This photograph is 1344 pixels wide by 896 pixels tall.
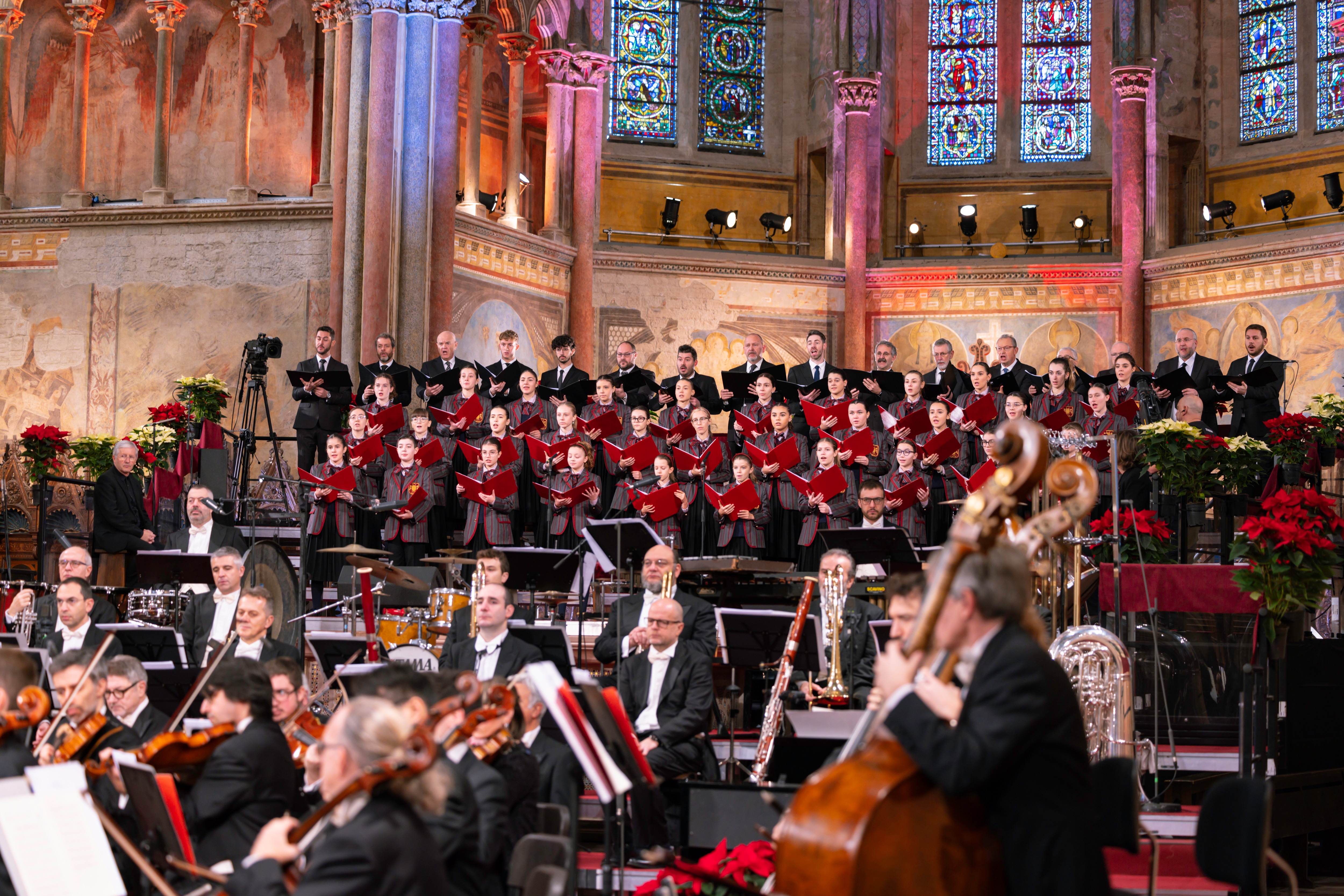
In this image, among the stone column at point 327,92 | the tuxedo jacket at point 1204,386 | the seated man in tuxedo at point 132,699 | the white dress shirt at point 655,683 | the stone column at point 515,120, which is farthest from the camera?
the stone column at point 515,120

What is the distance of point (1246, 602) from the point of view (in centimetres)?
812

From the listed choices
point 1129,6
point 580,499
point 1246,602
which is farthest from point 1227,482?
point 1129,6

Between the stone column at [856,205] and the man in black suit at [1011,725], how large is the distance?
50.3ft

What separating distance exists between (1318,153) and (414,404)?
414 inches

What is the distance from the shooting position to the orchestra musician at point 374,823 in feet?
10.1

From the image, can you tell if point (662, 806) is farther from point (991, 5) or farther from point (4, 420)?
point (991, 5)

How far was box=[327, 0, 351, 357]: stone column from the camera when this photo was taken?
47.9 ft

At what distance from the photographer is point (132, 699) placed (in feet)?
18.6

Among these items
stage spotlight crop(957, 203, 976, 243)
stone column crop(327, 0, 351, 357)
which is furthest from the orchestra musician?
stage spotlight crop(957, 203, 976, 243)

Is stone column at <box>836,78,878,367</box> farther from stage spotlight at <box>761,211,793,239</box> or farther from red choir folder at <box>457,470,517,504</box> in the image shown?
red choir folder at <box>457,470,517,504</box>

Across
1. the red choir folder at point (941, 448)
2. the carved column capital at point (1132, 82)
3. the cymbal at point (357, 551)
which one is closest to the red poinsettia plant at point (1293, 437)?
the red choir folder at point (941, 448)

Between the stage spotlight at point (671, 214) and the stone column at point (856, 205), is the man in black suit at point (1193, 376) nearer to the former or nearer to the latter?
the stone column at point (856, 205)

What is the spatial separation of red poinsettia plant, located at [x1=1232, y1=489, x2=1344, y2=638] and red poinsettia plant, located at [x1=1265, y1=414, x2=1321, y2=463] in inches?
104

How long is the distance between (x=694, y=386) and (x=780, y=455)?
5.73 feet
